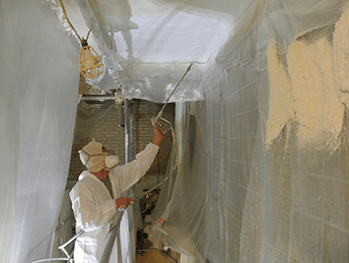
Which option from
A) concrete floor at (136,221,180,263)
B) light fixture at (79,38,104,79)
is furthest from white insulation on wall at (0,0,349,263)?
concrete floor at (136,221,180,263)

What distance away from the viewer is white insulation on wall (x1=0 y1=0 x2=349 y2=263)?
0.74m

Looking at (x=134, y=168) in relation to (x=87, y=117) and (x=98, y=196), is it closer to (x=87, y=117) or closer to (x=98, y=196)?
(x=98, y=196)

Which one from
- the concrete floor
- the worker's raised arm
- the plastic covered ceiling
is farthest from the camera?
the concrete floor

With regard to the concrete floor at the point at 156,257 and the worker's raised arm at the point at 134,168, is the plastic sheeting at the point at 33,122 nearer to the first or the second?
the worker's raised arm at the point at 134,168

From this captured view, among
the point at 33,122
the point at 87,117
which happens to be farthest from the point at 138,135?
the point at 33,122

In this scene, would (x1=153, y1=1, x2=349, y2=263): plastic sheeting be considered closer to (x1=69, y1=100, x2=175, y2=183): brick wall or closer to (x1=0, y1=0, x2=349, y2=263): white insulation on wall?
(x1=0, y1=0, x2=349, y2=263): white insulation on wall

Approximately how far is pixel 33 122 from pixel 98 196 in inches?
44.5

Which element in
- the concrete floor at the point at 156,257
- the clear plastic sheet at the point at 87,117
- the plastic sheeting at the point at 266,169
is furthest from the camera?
the clear plastic sheet at the point at 87,117

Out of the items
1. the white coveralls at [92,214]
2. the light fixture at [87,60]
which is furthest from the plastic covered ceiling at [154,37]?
the white coveralls at [92,214]

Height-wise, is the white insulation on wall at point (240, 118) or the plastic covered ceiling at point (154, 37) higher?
the plastic covered ceiling at point (154, 37)

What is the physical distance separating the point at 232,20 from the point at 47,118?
1.48m

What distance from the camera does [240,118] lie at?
5.05ft

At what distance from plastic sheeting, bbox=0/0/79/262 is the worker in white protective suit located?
0.40m

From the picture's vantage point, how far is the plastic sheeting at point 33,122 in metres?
0.87
